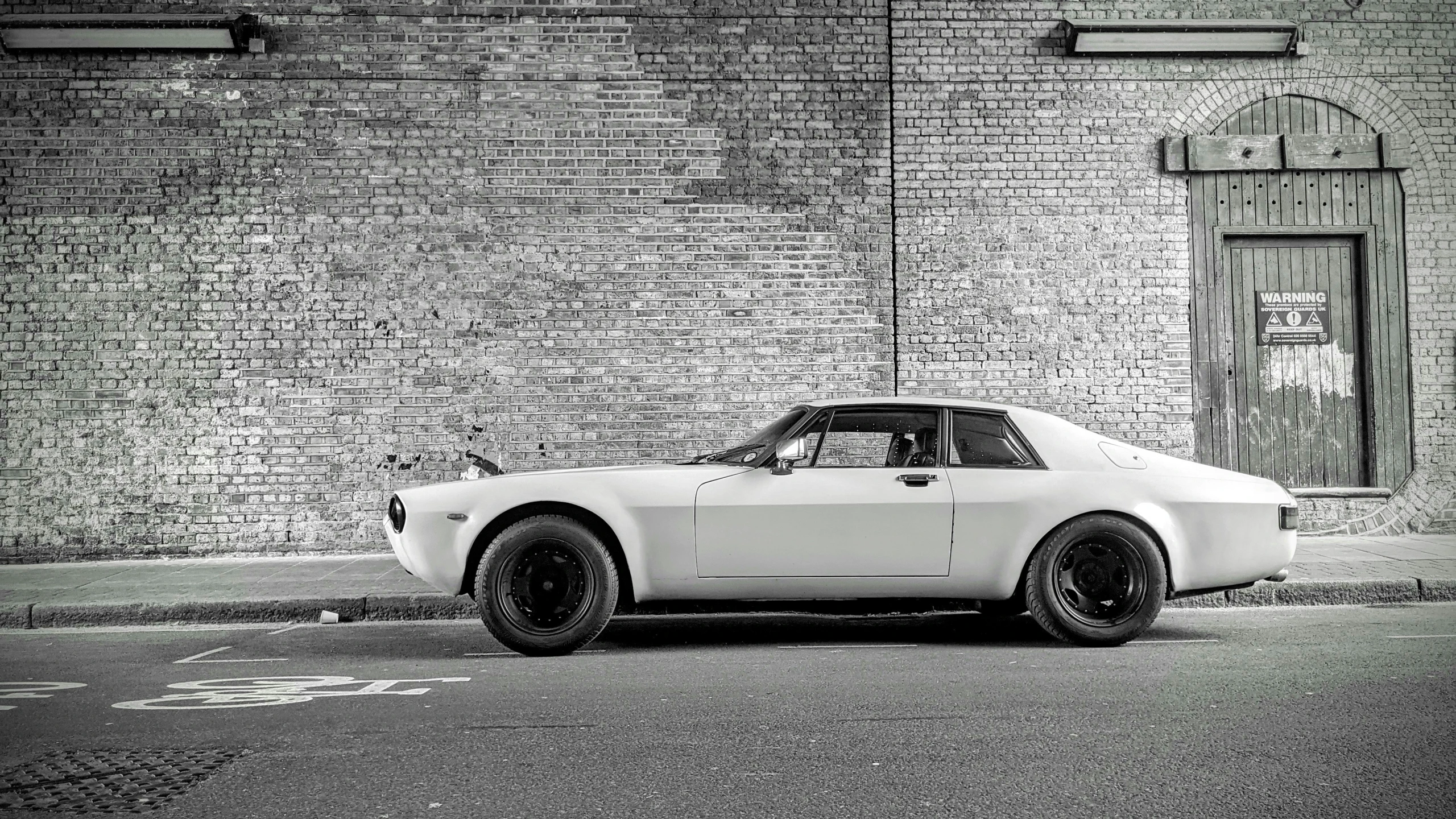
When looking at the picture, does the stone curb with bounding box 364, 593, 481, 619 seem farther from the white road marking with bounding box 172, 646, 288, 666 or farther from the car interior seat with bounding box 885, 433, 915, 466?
the car interior seat with bounding box 885, 433, 915, 466

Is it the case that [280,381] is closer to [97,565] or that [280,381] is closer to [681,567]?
[97,565]

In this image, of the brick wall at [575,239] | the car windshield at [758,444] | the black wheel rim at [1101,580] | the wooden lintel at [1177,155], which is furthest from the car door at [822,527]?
the wooden lintel at [1177,155]

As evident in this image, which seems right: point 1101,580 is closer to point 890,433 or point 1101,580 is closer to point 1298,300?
point 890,433

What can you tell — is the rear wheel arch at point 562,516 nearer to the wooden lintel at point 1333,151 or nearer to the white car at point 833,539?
the white car at point 833,539

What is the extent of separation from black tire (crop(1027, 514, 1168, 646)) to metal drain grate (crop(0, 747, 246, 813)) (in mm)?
3953

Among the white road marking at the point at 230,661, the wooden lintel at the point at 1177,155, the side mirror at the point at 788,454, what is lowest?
A: the white road marking at the point at 230,661

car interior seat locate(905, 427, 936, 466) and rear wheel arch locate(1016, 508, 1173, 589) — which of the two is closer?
rear wheel arch locate(1016, 508, 1173, 589)

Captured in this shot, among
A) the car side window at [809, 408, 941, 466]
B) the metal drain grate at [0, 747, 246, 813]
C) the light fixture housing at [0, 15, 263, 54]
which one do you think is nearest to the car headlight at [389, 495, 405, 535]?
the metal drain grate at [0, 747, 246, 813]

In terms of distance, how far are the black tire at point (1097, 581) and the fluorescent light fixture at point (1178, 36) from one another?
20.7 feet

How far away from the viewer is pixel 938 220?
10445 mm

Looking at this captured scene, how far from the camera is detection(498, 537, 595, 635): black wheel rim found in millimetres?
5688

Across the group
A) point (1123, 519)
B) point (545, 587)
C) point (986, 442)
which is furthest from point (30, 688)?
point (1123, 519)

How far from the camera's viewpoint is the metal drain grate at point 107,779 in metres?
3.23

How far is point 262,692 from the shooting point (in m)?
4.84
